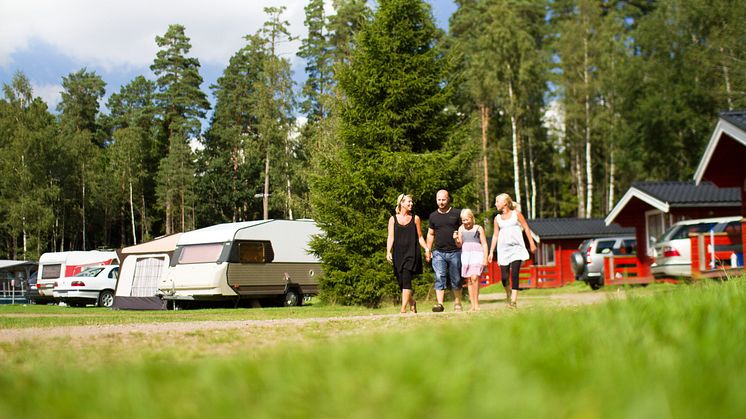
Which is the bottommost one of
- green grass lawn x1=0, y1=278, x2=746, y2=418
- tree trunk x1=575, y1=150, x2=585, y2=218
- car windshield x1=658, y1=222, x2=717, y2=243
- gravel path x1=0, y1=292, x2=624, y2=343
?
gravel path x1=0, y1=292, x2=624, y2=343

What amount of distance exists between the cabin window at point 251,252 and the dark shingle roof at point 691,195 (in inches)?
519

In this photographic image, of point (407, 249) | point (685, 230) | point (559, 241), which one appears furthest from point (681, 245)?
point (559, 241)

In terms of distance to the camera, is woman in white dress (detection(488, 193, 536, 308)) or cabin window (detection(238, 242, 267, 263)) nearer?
woman in white dress (detection(488, 193, 536, 308))

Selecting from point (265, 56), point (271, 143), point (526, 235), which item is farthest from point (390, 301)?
point (265, 56)

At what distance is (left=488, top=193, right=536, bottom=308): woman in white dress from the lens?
11992 millimetres

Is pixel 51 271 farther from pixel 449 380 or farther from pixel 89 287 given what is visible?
pixel 449 380

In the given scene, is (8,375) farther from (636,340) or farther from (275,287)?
(275,287)

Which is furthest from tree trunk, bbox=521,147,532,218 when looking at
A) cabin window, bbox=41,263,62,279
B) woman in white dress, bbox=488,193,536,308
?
woman in white dress, bbox=488,193,536,308

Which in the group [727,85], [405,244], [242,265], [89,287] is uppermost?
[727,85]

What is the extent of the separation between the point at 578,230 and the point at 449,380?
1436 inches

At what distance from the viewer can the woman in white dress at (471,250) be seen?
11.8m

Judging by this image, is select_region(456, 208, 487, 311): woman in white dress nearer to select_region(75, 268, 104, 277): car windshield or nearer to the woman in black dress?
the woman in black dress

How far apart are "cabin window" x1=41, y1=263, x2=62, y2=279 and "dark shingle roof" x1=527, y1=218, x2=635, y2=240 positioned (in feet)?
73.1

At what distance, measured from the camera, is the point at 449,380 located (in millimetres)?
2648
